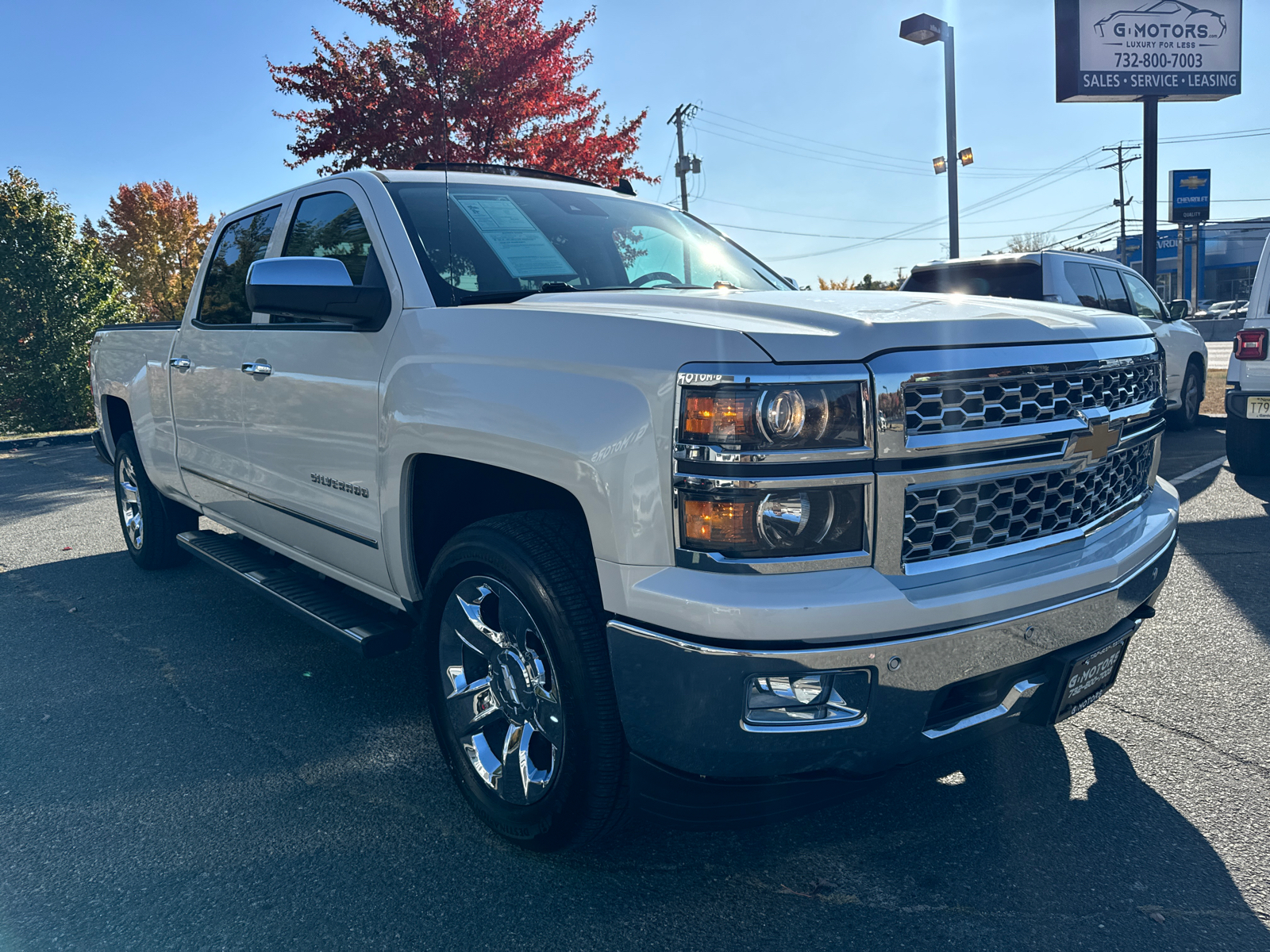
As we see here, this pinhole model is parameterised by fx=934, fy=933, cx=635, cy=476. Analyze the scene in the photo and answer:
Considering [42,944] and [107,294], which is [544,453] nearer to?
[42,944]

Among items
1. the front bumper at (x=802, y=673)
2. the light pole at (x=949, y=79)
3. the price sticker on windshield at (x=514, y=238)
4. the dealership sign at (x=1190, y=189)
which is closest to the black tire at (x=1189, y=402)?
the light pole at (x=949, y=79)

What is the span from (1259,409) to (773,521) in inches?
273

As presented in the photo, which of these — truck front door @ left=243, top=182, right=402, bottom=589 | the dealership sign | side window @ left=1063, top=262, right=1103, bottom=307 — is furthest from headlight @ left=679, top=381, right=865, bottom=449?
the dealership sign

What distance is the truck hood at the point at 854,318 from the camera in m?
2.00

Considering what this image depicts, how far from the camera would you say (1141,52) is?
18203mm

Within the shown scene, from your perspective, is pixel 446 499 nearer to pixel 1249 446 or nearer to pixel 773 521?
pixel 773 521

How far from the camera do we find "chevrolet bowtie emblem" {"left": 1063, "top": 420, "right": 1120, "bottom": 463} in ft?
7.48

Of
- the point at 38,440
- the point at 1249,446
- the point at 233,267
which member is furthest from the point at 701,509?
the point at 38,440

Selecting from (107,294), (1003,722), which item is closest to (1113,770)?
(1003,722)

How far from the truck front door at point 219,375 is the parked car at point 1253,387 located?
6.81 m

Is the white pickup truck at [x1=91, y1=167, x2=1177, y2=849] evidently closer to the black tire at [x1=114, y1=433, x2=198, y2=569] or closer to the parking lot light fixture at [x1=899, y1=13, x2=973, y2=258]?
the black tire at [x1=114, y1=433, x2=198, y2=569]

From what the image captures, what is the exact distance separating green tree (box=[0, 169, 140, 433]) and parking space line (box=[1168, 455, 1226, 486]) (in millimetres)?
16661

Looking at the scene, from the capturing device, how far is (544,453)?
89.0 inches

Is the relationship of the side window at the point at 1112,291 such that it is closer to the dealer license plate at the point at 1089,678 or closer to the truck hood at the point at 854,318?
the truck hood at the point at 854,318
